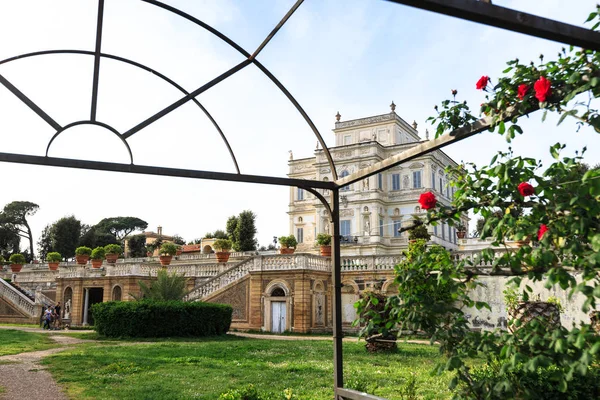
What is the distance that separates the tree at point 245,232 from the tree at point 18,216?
112 feet

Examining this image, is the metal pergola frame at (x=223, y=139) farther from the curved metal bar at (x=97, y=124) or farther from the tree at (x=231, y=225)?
the tree at (x=231, y=225)

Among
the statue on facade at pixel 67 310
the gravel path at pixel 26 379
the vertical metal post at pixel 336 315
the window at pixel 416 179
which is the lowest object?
the gravel path at pixel 26 379

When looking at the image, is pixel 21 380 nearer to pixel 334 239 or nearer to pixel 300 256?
pixel 334 239

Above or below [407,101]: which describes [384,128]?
above

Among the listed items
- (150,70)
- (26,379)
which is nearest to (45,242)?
(26,379)

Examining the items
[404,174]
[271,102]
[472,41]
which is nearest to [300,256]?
[271,102]

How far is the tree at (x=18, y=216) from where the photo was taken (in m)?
67.4

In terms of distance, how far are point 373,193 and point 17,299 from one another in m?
27.3

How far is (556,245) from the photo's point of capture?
2.83m

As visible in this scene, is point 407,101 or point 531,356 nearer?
point 531,356

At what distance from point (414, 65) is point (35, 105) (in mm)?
3068

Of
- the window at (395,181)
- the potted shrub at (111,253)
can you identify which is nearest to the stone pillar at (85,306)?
the potted shrub at (111,253)

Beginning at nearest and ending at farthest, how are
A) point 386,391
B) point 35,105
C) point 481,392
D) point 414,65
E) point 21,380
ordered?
point 481,392
point 35,105
point 414,65
point 386,391
point 21,380

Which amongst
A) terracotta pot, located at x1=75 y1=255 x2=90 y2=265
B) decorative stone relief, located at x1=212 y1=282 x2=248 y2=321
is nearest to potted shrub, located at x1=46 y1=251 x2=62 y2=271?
terracotta pot, located at x1=75 y1=255 x2=90 y2=265
